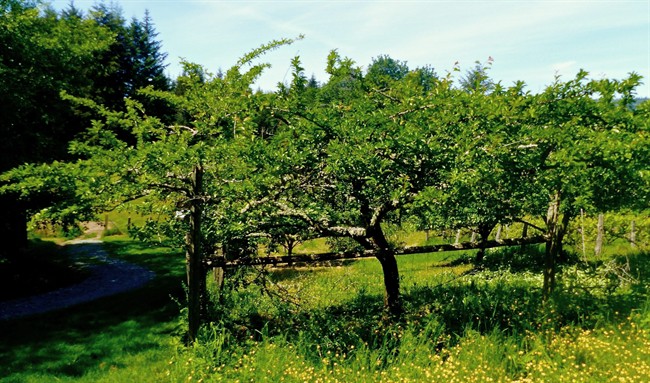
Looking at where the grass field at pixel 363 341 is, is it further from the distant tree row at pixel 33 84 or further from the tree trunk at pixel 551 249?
the distant tree row at pixel 33 84

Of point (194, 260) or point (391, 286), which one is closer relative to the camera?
point (194, 260)

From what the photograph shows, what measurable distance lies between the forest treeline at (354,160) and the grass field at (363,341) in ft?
2.29

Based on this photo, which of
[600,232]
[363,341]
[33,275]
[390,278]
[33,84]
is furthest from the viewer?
[33,275]

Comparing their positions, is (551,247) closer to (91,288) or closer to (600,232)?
(600,232)

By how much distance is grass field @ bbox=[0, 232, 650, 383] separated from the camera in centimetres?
525

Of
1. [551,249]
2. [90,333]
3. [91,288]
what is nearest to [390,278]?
[551,249]

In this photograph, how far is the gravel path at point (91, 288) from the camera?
37.8 ft

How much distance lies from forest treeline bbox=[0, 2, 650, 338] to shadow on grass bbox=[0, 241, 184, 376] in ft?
7.74

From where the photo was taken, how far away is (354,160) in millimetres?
5375

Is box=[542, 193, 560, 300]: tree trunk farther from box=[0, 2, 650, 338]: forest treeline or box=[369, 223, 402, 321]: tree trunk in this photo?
box=[369, 223, 402, 321]: tree trunk

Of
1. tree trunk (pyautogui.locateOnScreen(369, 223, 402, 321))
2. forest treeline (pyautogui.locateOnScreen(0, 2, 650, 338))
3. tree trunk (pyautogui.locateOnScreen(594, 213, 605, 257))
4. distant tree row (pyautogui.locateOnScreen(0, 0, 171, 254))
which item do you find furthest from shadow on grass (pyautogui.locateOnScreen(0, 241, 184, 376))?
tree trunk (pyautogui.locateOnScreen(594, 213, 605, 257))

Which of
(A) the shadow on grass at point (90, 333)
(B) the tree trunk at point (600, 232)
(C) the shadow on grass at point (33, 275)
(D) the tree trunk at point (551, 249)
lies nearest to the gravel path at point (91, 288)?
(C) the shadow on grass at point (33, 275)

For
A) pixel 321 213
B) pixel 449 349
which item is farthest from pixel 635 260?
pixel 321 213

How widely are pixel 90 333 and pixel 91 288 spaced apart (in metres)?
5.69
